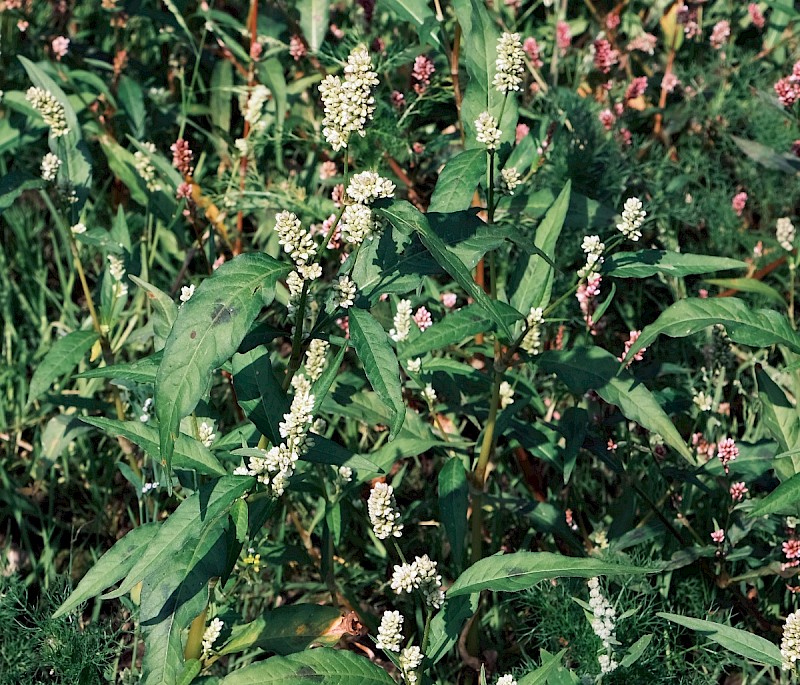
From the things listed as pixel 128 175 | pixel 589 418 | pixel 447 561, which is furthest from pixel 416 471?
pixel 128 175

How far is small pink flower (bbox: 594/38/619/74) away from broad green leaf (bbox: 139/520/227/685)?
2636mm

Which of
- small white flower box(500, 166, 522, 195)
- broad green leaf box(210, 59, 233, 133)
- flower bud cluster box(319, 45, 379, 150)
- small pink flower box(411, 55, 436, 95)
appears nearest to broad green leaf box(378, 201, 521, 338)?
flower bud cluster box(319, 45, 379, 150)

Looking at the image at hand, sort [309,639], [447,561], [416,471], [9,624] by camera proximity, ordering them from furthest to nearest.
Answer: [416,471], [447,561], [9,624], [309,639]

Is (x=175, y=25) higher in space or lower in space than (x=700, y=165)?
higher

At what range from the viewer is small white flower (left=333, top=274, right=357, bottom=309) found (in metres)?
2.03

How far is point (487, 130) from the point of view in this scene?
7.38 ft

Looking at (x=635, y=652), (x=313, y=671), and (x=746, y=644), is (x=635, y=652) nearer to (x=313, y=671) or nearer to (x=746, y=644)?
(x=746, y=644)

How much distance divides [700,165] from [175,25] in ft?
7.07

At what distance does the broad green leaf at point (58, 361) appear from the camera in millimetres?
2873

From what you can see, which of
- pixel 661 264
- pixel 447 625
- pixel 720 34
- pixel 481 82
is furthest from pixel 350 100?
pixel 720 34

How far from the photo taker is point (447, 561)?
10.2ft

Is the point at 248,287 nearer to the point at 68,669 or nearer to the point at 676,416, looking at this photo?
the point at 68,669

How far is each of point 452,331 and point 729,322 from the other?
65 cm

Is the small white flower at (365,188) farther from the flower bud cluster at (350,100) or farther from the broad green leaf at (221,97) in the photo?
the broad green leaf at (221,97)
